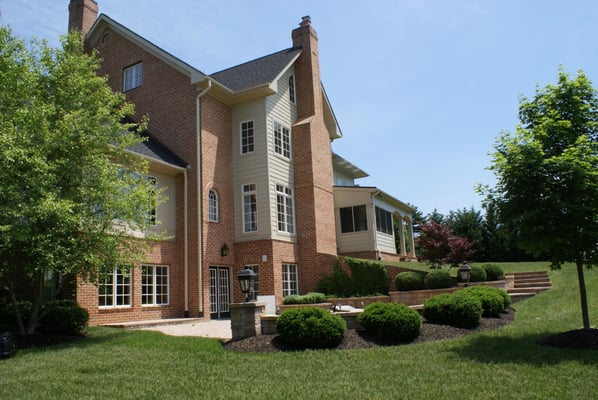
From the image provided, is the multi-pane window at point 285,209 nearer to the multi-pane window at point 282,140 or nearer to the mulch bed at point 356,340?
the multi-pane window at point 282,140

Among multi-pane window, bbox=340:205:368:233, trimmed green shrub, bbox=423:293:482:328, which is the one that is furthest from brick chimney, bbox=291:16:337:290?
trimmed green shrub, bbox=423:293:482:328

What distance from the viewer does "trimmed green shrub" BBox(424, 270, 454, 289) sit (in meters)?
17.7

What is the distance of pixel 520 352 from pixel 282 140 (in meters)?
14.2

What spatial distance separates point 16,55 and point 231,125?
353 inches

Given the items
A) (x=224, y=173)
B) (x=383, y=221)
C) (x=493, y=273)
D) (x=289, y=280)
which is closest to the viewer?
(x=493, y=273)

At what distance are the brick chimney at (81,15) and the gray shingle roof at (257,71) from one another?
20.2ft

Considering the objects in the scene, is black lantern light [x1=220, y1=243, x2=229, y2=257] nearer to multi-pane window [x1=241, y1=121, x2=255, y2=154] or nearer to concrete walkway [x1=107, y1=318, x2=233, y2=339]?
concrete walkway [x1=107, y1=318, x2=233, y2=339]

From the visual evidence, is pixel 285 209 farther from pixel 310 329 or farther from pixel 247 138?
pixel 310 329

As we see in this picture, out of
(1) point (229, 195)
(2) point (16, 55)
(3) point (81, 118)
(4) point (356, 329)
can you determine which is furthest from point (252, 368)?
(1) point (229, 195)

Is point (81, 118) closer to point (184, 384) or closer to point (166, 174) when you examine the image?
point (166, 174)

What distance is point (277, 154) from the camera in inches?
811

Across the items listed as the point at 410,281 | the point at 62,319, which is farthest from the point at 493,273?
the point at 62,319

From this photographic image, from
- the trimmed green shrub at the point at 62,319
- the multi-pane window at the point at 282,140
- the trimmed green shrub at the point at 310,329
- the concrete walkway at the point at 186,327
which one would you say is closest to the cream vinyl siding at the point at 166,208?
the concrete walkway at the point at 186,327

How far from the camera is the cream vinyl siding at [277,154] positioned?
19.6 m
